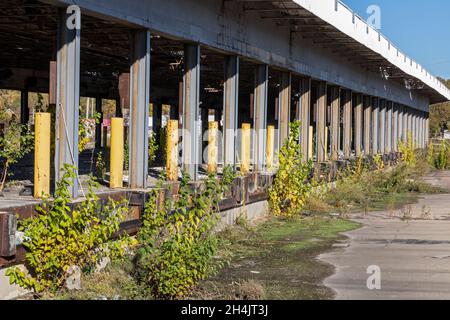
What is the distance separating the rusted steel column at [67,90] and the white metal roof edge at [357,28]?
6575mm

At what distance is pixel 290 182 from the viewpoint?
15.9m

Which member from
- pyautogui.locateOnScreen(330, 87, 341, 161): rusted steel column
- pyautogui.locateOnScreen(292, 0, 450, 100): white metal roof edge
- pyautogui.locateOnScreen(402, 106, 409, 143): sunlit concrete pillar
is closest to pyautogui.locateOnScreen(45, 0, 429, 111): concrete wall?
pyautogui.locateOnScreen(330, 87, 341, 161): rusted steel column

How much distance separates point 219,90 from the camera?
3438cm

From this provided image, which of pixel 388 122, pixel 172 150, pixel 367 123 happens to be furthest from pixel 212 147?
pixel 388 122

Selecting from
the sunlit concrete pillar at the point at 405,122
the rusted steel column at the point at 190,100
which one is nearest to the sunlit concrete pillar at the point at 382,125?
the sunlit concrete pillar at the point at 405,122

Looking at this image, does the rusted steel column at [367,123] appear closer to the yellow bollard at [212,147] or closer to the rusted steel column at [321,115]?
the rusted steel column at [321,115]

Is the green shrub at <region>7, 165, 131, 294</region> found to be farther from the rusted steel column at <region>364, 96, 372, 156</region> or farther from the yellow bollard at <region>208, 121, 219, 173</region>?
the rusted steel column at <region>364, 96, 372, 156</region>

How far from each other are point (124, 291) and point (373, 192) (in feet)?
50.4

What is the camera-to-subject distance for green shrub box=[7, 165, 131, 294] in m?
7.46

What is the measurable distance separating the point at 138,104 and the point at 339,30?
28.9ft

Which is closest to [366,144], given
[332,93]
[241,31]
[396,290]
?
[332,93]

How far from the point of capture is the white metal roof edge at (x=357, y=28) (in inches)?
636

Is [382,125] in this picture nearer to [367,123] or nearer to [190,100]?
[367,123]
